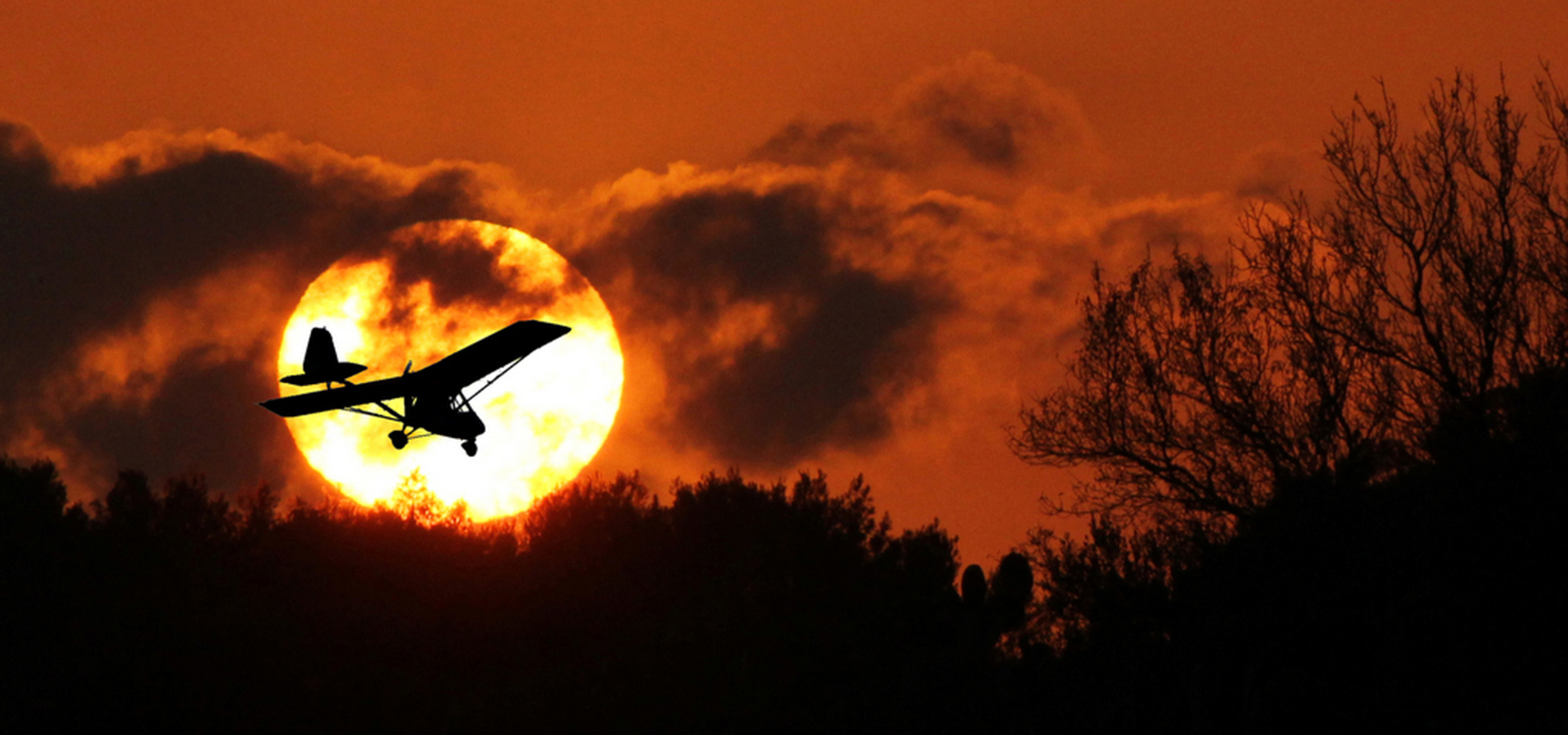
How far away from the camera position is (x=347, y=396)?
20672 millimetres

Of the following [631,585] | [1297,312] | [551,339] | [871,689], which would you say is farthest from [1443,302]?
[631,585]

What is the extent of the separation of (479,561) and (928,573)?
17282mm

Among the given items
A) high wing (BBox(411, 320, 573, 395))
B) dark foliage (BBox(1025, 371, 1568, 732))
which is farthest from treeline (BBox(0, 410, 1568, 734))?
high wing (BBox(411, 320, 573, 395))

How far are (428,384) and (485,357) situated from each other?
0.86 m

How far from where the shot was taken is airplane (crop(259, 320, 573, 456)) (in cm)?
2066

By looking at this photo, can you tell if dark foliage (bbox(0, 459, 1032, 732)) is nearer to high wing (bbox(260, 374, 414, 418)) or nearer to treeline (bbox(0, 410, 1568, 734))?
Result: treeline (bbox(0, 410, 1568, 734))

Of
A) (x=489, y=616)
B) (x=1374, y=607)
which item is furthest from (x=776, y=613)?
(x=1374, y=607)

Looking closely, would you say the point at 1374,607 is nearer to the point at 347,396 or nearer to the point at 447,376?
the point at 447,376

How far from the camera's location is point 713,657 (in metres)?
41.3

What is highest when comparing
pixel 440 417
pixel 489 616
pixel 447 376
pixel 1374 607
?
pixel 489 616

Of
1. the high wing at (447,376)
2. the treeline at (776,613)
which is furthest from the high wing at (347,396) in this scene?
the treeline at (776,613)

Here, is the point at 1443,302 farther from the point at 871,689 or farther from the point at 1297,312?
the point at 871,689

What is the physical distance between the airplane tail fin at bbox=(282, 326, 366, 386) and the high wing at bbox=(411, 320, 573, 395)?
876 millimetres

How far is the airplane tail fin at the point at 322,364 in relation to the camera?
2047cm
